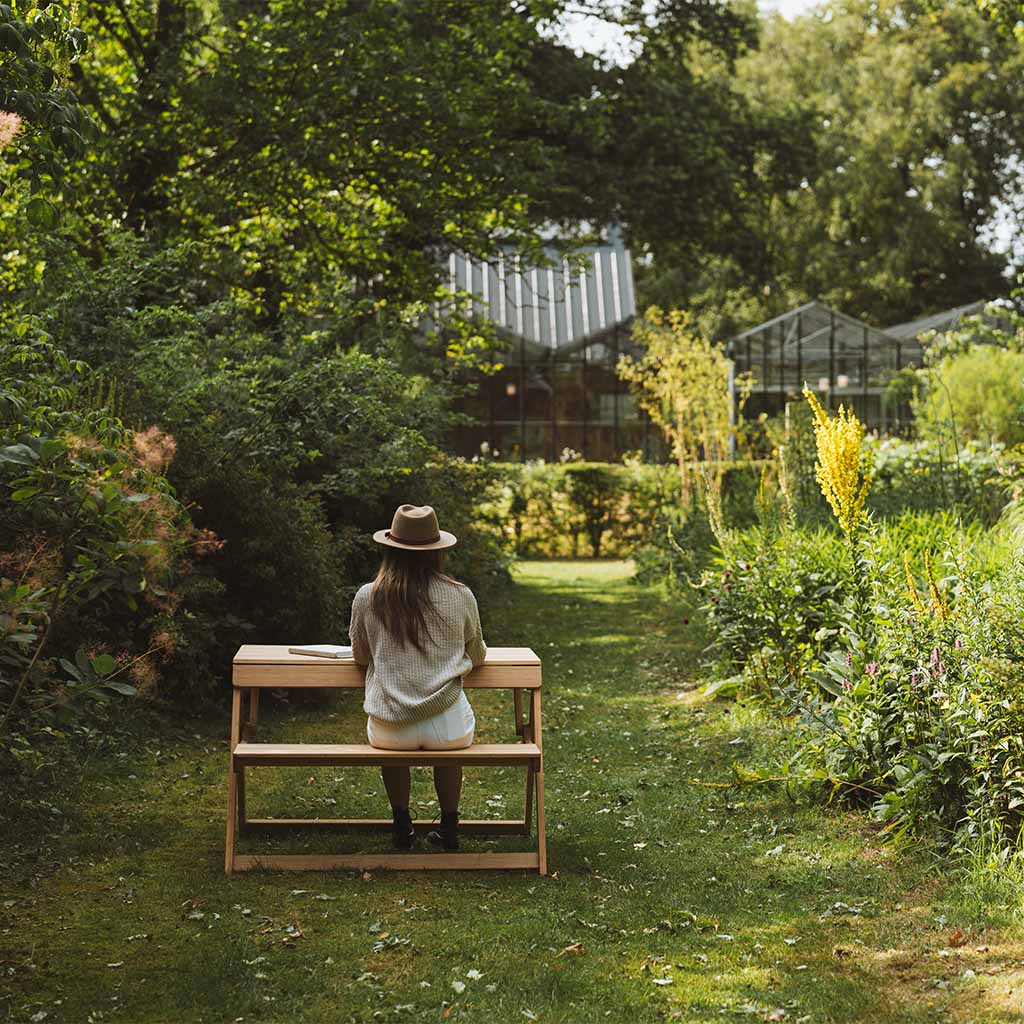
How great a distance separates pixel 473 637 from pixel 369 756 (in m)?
0.65

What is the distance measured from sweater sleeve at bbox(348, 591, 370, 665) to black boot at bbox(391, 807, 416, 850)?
63 centimetres

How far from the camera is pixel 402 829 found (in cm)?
557

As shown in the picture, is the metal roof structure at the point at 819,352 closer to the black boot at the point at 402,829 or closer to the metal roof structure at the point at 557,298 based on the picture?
the metal roof structure at the point at 557,298

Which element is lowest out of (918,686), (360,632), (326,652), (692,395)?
(918,686)

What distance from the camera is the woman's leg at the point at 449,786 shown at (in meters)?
5.50

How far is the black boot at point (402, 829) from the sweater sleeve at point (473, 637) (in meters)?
0.68

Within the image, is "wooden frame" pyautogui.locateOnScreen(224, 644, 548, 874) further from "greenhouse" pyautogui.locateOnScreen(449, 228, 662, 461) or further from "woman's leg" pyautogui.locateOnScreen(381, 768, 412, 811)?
"greenhouse" pyautogui.locateOnScreen(449, 228, 662, 461)

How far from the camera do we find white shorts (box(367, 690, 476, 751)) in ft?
17.4

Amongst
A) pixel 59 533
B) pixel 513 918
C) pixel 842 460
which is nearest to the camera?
pixel 513 918

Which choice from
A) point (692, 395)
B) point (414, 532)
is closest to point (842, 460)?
point (414, 532)

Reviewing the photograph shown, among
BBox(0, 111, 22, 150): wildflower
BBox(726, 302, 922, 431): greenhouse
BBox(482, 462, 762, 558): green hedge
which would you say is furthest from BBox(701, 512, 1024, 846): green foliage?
BBox(726, 302, 922, 431): greenhouse

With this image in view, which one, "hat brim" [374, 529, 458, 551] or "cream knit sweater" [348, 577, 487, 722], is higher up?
"hat brim" [374, 529, 458, 551]

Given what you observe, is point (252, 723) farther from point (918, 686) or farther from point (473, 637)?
point (918, 686)

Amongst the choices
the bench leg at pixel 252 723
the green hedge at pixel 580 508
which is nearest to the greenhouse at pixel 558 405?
the green hedge at pixel 580 508
